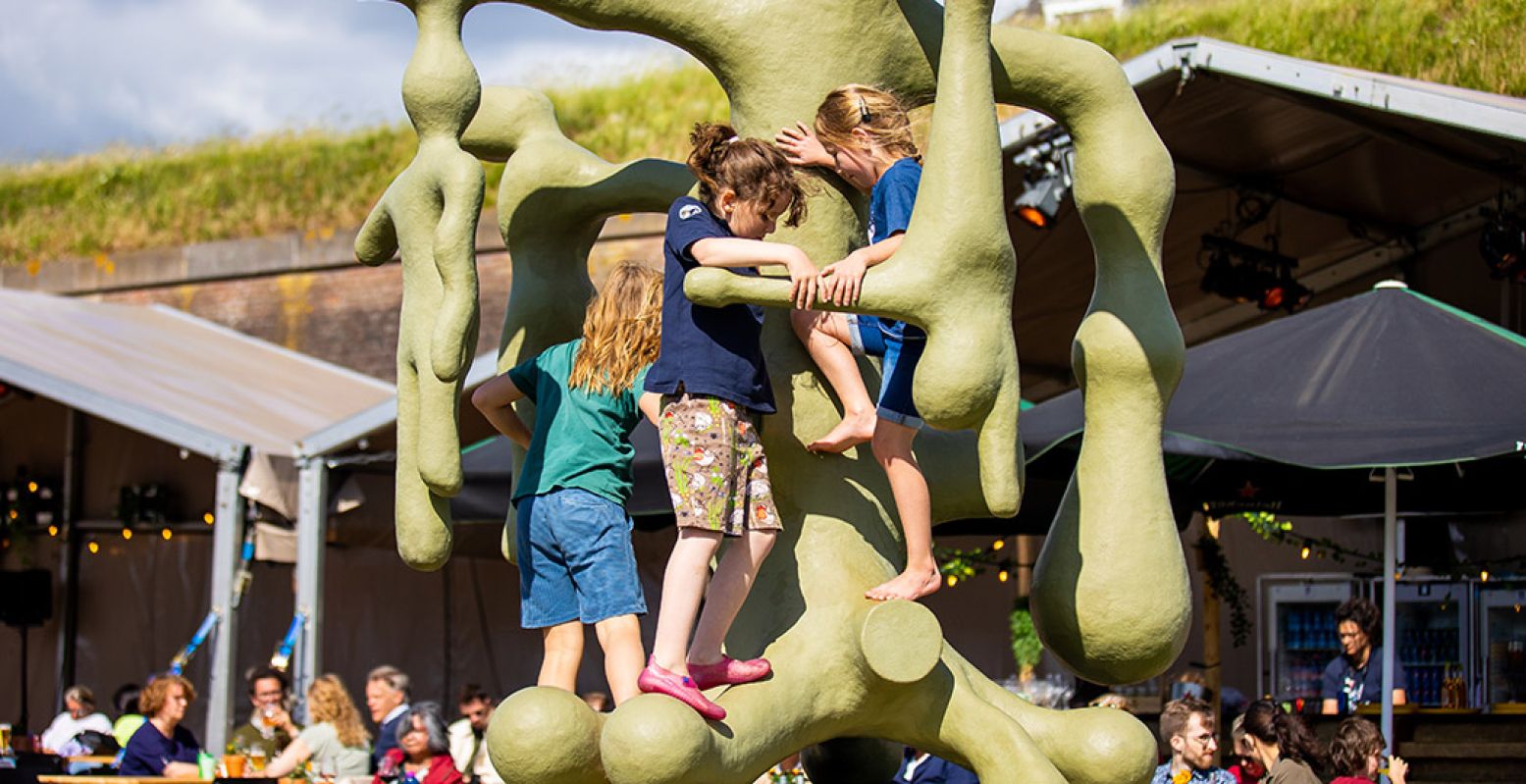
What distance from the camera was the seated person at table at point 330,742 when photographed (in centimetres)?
887

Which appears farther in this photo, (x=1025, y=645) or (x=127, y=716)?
(x=127, y=716)

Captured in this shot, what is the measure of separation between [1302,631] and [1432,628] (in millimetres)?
Result: 865

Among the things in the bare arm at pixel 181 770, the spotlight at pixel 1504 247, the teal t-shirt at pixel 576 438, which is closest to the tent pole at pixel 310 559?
the bare arm at pixel 181 770

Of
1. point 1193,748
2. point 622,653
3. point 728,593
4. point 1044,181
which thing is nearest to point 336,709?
point 1193,748

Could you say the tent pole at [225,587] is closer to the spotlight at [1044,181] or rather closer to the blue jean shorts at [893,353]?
the spotlight at [1044,181]

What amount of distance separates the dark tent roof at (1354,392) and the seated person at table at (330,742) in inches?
150

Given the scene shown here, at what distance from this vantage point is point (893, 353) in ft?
12.9

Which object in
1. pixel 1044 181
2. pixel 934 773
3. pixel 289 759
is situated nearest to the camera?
pixel 934 773

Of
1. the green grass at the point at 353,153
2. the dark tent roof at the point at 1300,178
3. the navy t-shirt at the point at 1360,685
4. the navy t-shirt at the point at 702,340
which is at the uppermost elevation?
the green grass at the point at 353,153

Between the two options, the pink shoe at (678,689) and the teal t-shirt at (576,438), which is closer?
the pink shoe at (678,689)

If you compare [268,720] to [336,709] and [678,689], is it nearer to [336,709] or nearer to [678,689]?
[336,709]

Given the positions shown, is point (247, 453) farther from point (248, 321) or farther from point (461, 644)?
point (248, 321)

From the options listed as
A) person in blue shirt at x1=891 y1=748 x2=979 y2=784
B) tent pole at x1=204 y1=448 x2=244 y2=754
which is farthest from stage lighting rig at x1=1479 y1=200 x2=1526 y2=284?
tent pole at x1=204 y1=448 x2=244 y2=754

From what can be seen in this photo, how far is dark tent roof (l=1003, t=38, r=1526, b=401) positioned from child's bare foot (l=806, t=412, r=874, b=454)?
5485 mm
